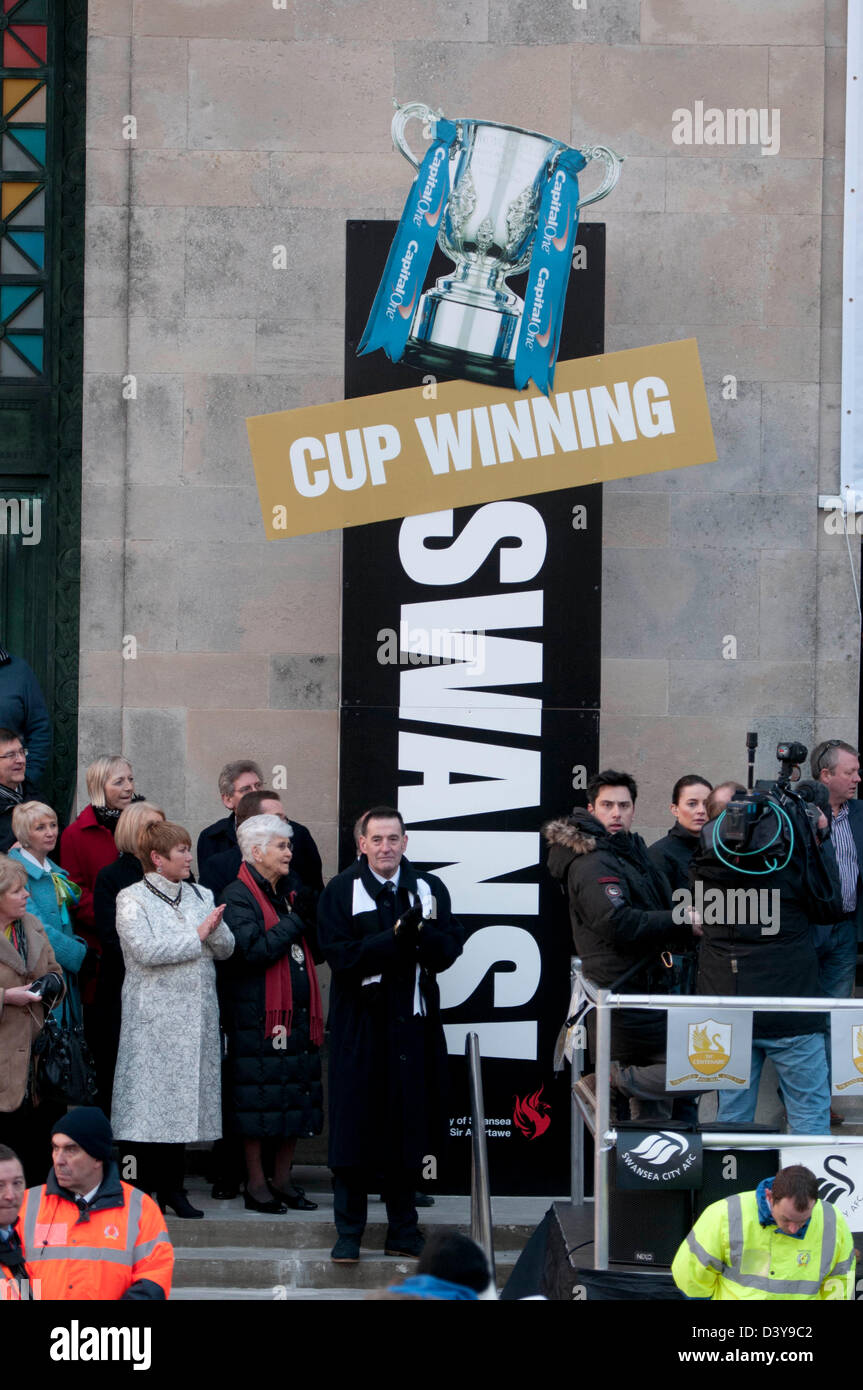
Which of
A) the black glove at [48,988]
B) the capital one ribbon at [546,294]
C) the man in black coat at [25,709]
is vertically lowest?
the black glove at [48,988]

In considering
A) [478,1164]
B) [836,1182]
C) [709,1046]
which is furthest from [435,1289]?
[836,1182]

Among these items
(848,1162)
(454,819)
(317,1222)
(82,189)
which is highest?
(82,189)

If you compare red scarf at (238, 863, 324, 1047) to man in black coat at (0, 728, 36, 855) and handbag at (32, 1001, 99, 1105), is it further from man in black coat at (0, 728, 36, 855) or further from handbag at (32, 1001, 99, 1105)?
man in black coat at (0, 728, 36, 855)

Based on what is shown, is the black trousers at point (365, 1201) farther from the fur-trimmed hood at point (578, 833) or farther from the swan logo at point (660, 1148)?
the fur-trimmed hood at point (578, 833)

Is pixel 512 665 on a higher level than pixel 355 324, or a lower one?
lower

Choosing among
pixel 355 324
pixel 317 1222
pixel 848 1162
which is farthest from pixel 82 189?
pixel 848 1162

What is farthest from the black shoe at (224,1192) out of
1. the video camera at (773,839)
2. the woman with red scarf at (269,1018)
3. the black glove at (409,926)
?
the video camera at (773,839)

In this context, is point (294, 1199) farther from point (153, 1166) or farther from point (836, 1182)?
point (836, 1182)

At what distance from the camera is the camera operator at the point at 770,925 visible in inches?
305

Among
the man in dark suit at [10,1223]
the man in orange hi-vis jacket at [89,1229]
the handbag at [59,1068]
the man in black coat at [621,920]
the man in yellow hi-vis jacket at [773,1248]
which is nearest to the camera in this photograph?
the man in dark suit at [10,1223]

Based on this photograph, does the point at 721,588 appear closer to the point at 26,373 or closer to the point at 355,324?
the point at 355,324

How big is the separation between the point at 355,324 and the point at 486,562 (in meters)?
1.49

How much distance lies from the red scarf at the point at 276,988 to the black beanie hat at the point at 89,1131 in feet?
6.94
